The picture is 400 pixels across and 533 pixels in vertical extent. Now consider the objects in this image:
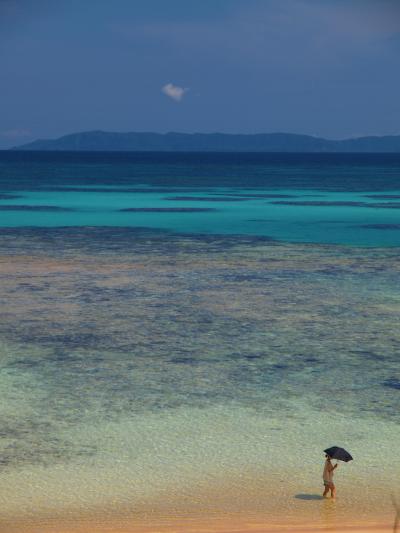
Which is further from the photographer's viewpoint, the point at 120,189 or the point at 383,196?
the point at 120,189

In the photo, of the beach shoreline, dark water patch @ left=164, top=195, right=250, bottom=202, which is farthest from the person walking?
dark water patch @ left=164, top=195, right=250, bottom=202

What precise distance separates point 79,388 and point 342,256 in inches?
769

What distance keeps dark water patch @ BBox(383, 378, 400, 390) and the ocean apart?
0.16ft

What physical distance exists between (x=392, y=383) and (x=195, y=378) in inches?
149

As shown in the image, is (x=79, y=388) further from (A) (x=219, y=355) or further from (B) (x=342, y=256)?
(B) (x=342, y=256)

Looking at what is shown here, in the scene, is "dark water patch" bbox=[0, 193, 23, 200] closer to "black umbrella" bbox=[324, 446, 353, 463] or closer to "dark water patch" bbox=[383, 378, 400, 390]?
"dark water patch" bbox=[383, 378, 400, 390]

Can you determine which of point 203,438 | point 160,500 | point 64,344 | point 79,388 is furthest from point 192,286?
point 160,500

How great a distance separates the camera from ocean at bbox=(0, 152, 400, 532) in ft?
40.5

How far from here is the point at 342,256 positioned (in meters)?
34.4

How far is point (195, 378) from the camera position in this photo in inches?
682

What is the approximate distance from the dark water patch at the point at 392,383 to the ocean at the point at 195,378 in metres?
0.05

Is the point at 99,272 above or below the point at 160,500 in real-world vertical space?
above

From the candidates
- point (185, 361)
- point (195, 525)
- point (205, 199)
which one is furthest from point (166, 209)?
point (195, 525)

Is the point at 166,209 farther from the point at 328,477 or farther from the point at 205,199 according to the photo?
the point at 328,477
